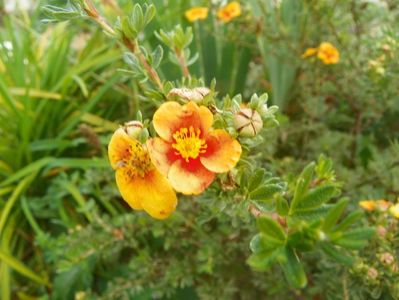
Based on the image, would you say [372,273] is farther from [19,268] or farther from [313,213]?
[19,268]

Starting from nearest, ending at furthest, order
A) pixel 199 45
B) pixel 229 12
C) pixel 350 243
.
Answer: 1. pixel 350 243
2. pixel 229 12
3. pixel 199 45

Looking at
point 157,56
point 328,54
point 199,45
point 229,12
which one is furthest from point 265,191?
point 199,45

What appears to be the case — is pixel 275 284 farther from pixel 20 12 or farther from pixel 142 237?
pixel 20 12

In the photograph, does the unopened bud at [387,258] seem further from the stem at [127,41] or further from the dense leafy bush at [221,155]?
the stem at [127,41]

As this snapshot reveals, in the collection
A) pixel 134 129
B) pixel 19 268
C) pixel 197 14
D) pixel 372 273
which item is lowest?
pixel 19 268

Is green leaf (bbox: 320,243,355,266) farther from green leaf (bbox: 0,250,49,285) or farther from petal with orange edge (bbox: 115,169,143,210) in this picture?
green leaf (bbox: 0,250,49,285)

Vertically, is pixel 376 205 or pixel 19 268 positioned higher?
pixel 376 205

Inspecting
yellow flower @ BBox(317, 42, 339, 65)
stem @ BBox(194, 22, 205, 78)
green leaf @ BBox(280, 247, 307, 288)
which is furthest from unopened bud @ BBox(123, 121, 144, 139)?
stem @ BBox(194, 22, 205, 78)

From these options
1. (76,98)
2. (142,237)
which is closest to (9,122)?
(76,98)
